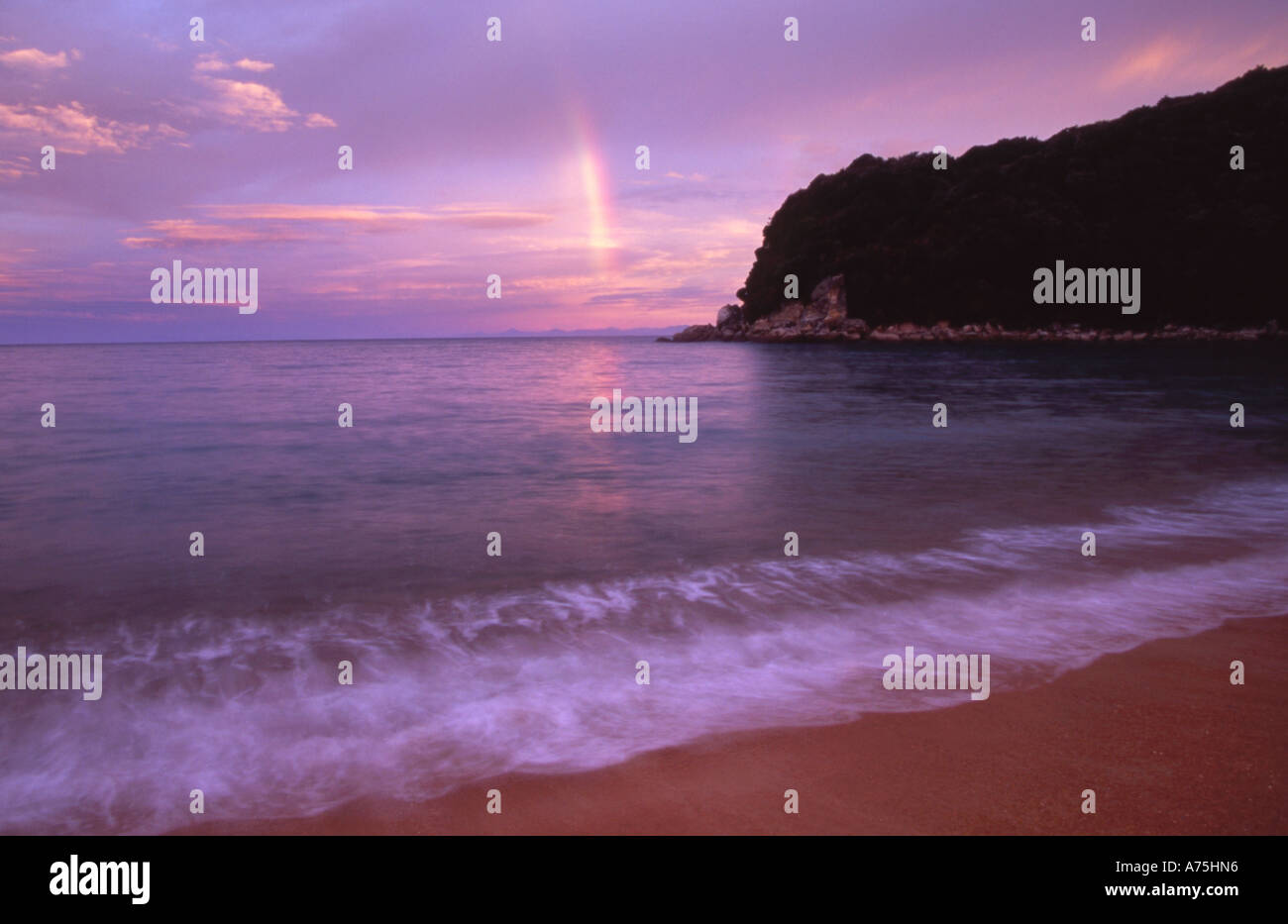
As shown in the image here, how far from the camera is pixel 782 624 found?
18.3ft

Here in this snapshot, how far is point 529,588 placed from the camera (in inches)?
256

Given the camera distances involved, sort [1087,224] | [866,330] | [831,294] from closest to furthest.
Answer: [1087,224] < [866,330] < [831,294]

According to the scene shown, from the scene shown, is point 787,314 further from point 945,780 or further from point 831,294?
point 945,780

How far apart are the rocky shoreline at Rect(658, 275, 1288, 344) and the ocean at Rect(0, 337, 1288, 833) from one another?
69183mm

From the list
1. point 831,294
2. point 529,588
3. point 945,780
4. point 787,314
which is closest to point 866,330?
point 831,294

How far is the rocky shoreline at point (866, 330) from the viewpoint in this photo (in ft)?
240

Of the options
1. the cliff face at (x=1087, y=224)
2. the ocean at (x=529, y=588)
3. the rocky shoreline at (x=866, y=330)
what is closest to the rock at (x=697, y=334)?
the rocky shoreline at (x=866, y=330)

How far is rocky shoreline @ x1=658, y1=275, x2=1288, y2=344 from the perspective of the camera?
2876 inches

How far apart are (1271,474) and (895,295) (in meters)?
78.9

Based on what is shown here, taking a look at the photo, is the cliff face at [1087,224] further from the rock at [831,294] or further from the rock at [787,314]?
the rock at [787,314]

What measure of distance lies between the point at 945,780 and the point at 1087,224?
89.0m

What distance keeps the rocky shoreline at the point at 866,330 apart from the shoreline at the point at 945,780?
276 ft

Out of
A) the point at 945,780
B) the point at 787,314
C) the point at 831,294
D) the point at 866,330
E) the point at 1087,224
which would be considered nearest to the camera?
the point at 945,780
